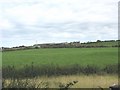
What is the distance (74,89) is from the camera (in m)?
16.5

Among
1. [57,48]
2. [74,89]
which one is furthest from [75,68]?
[57,48]

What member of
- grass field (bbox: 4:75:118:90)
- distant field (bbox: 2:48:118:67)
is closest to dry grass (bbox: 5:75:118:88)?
grass field (bbox: 4:75:118:90)

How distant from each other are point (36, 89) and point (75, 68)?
33.7ft

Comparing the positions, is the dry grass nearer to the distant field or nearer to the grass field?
the grass field

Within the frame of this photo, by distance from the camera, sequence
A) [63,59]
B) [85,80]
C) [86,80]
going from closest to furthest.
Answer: [85,80] → [86,80] → [63,59]

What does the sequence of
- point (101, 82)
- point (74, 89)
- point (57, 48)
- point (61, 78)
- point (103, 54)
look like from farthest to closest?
point (57, 48) → point (103, 54) → point (61, 78) → point (101, 82) → point (74, 89)

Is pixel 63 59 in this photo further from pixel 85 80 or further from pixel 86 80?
pixel 85 80

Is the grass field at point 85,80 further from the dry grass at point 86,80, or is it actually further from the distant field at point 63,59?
the distant field at point 63,59

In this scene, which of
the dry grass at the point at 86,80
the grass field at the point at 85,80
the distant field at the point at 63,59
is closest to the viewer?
the grass field at the point at 85,80

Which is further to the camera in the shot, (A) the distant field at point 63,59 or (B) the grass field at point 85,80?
(A) the distant field at point 63,59

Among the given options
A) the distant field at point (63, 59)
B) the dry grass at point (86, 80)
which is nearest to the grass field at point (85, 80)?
the dry grass at point (86, 80)

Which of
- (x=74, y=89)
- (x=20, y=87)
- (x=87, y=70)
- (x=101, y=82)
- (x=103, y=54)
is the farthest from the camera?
(x=103, y=54)

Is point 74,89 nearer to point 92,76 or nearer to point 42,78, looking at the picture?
point 42,78

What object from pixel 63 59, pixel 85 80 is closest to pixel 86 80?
pixel 85 80
